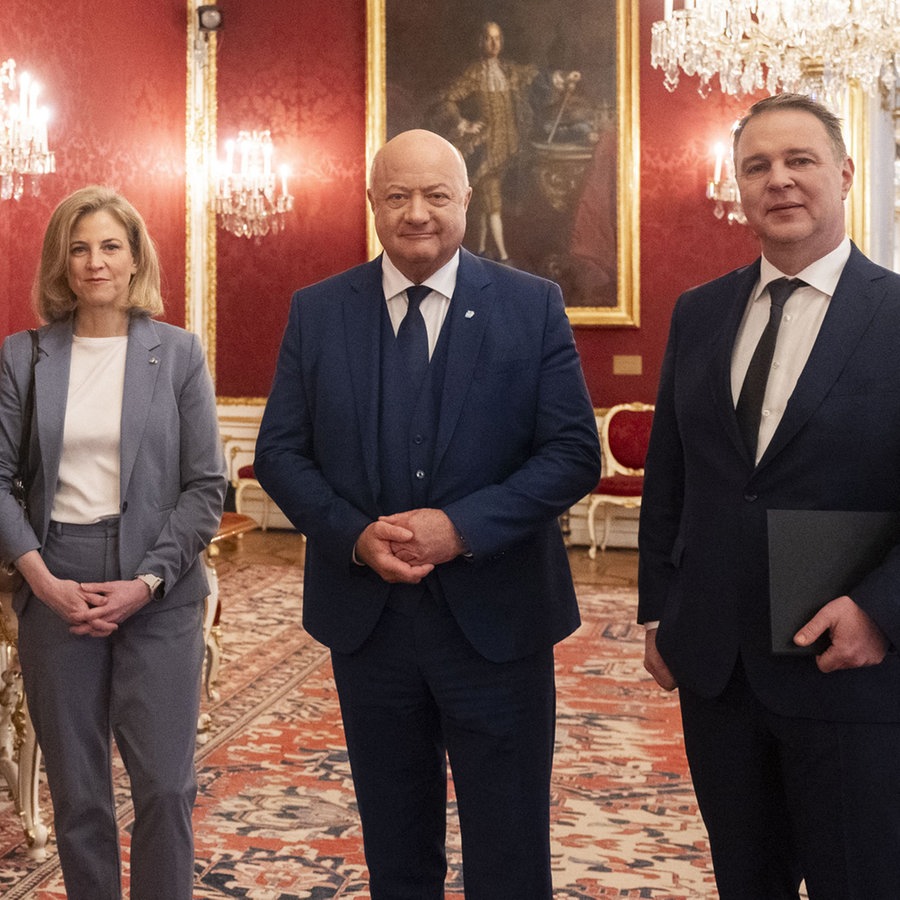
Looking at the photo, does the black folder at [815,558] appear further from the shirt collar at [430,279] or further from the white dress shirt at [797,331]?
the shirt collar at [430,279]

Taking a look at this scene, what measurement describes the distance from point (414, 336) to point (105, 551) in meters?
0.80

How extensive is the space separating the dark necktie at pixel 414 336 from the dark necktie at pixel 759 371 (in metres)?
0.60

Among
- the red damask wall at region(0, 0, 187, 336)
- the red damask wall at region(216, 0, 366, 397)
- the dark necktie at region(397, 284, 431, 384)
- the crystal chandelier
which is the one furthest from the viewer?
the red damask wall at region(216, 0, 366, 397)

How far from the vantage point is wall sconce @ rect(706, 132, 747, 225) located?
26.5 feet

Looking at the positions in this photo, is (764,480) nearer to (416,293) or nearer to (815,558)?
(815,558)

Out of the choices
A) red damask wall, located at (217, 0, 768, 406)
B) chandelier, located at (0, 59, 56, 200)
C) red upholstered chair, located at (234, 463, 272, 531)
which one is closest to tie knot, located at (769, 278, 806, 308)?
chandelier, located at (0, 59, 56, 200)

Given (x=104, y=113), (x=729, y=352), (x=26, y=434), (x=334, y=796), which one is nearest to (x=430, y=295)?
(x=729, y=352)

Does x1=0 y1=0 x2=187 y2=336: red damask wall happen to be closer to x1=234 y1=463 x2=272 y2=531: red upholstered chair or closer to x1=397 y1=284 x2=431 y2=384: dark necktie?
x1=234 y1=463 x2=272 y2=531: red upholstered chair

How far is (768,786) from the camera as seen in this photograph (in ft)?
6.20

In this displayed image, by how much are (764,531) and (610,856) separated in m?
1.70

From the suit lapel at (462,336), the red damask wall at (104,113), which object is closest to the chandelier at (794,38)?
the red damask wall at (104,113)

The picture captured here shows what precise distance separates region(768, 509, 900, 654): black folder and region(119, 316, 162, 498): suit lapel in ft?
4.34

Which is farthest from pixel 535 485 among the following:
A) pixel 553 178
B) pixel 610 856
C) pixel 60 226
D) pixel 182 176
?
pixel 182 176

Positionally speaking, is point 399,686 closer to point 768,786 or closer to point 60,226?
point 768,786
